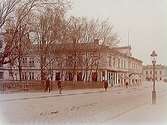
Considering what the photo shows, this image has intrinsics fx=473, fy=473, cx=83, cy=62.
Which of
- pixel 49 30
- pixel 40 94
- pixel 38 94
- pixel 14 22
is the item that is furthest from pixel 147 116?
pixel 38 94

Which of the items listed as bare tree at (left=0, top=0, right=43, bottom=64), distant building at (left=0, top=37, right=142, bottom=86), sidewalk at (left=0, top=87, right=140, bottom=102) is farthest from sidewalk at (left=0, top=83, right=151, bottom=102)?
bare tree at (left=0, top=0, right=43, bottom=64)

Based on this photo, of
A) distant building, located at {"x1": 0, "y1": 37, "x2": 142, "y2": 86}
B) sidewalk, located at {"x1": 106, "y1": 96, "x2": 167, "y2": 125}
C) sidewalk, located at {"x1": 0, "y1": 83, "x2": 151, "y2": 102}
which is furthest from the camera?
sidewalk, located at {"x1": 0, "y1": 83, "x2": 151, "y2": 102}

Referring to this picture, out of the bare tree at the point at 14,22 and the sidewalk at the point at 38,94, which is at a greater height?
the bare tree at the point at 14,22

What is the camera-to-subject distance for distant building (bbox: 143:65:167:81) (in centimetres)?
465

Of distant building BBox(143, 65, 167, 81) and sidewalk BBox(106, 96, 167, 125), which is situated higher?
distant building BBox(143, 65, 167, 81)

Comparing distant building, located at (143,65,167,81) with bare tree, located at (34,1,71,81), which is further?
bare tree, located at (34,1,71,81)

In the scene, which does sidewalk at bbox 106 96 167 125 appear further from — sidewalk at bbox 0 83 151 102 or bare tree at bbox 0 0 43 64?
bare tree at bbox 0 0 43 64

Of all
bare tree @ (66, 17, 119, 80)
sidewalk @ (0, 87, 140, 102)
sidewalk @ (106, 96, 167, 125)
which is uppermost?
bare tree @ (66, 17, 119, 80)

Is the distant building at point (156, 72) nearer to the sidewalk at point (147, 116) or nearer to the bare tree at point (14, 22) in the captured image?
the sidewalk at point (147, 116)

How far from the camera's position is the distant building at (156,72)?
15.3 ft

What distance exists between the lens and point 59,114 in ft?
16.0

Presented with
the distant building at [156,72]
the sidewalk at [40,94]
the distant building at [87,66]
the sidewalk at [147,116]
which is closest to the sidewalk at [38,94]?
the sidewalk at [40,94]

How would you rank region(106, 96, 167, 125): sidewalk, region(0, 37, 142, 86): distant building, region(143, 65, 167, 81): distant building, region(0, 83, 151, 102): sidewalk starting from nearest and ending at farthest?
region(106, 96, 167, 125): sidewalk, region(143, 65, 167, 81): distant building, region(0, 37, 142, 86): distant building, region(0, 83, 151, 102): sidewalk

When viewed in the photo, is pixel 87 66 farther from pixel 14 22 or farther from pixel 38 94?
pixel 38 94
